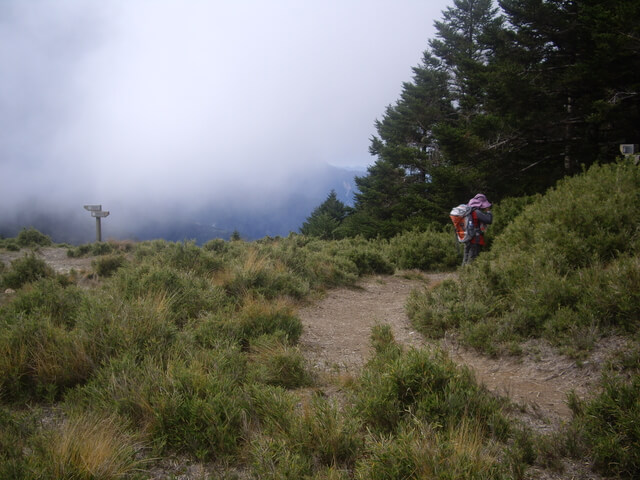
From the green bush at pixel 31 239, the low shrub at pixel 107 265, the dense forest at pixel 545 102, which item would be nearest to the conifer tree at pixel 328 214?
the dense forest at pixel 545 102

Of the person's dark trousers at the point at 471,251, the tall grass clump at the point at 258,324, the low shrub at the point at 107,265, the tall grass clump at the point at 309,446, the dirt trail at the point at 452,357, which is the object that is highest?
the person's dark trousers at the point at 471,251

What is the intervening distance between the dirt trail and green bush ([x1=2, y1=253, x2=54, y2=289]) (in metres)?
6.00

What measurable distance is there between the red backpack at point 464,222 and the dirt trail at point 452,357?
228cm

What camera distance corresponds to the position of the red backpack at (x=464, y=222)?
8.67 m

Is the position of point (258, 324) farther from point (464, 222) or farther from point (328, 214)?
point (328, 214)

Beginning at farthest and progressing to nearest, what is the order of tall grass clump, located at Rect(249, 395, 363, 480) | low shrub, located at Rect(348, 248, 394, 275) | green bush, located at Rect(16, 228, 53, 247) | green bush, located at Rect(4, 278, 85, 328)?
green bush, located at Rect(16, 228, 53, 247) < low shrub, located at Rect(348, 248, 394, 275) < green bush, located at Rect(4, 278, 85, 328) < tall grass clump, located at Rect(249, 395, 363, 480)

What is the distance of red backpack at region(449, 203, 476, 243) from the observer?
8.67 meters

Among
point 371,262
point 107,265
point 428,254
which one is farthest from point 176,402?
point 428,254

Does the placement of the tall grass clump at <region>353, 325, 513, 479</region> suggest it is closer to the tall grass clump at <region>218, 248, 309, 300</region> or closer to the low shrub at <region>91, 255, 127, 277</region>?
the tall grass clump at <region>218, 248, 309, 300</region>

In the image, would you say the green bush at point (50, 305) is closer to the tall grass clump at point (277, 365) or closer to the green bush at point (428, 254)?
the tall grass clump at point (277, 365)

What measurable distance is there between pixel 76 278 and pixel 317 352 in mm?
7091

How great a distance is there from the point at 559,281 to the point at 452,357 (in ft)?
5.38

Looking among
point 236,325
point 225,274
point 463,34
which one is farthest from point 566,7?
point 236,325

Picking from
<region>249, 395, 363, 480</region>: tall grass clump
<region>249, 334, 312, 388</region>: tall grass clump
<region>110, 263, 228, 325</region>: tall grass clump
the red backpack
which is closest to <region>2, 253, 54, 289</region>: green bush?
<region>110, 263, 228, 325</region>: tall grass clump
